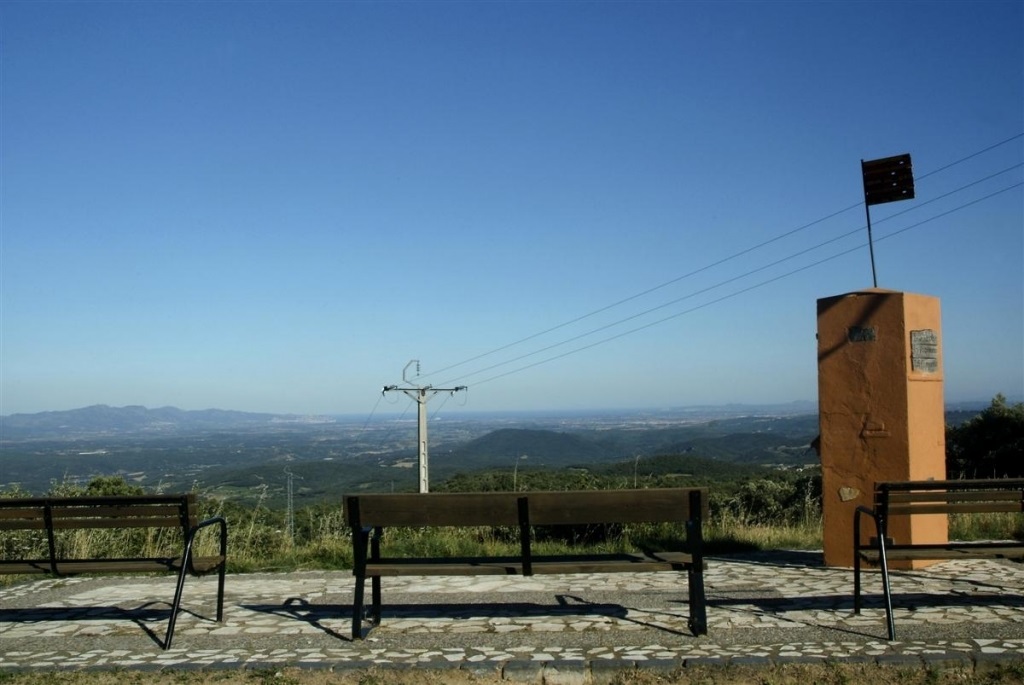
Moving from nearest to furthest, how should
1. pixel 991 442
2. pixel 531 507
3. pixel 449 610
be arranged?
1. pixel 531 507
2. pixel 449 610
3. pixel 991 442

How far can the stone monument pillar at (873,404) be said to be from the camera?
869 centimetres

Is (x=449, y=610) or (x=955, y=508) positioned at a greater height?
(x=955, y=508)

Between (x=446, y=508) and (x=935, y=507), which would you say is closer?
(x=446, y=508)

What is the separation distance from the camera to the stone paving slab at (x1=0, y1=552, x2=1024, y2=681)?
228 inches

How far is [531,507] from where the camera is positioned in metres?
6.60

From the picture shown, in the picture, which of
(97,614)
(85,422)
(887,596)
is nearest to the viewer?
(887,596)

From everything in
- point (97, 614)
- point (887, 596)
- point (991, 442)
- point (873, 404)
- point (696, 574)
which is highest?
point (873, 404)

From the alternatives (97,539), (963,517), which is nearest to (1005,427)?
(963,517)

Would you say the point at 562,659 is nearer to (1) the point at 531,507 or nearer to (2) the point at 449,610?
(1) the point at 531,507

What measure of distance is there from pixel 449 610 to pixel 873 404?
4.39 meters

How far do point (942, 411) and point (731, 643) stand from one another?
14.7 ft

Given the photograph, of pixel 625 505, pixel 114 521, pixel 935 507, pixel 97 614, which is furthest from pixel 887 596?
pixel 97 614

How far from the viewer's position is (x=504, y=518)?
662 centimetres

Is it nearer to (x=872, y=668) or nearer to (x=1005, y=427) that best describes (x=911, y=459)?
(x=872, y=668)
